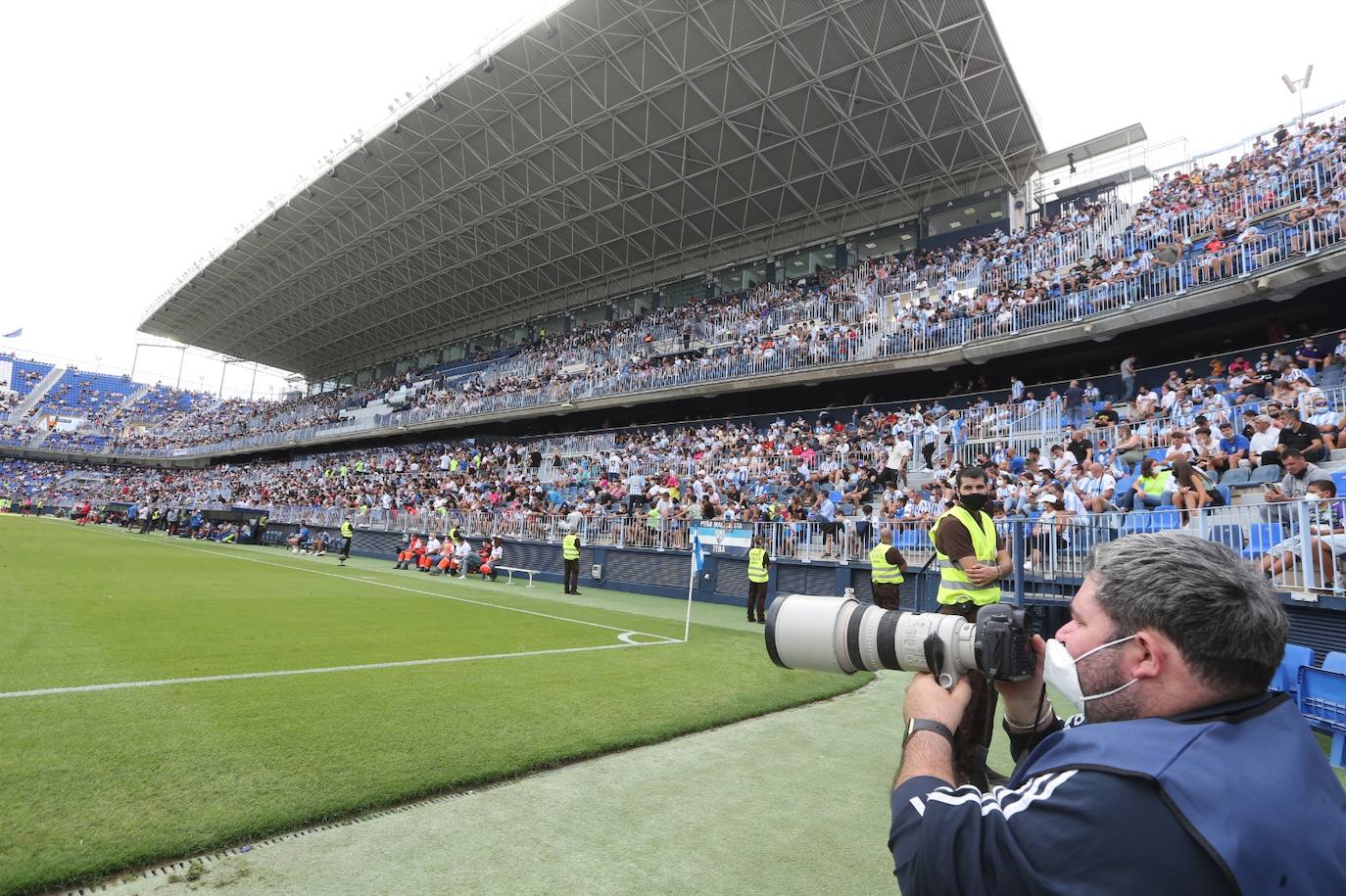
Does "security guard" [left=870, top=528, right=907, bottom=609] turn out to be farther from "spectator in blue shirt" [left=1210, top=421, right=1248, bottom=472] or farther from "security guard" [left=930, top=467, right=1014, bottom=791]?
"spectator in blue shirt" [left=1210, top=421, right=1248, bottom=472]

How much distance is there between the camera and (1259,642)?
1293mm

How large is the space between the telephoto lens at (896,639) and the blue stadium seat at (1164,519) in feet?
27.5

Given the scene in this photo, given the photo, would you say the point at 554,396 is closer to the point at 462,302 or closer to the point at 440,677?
the point at 462,302

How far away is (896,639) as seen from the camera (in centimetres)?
194

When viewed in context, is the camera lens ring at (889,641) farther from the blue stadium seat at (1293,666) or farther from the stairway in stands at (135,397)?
the stairway in stands at (135,397)

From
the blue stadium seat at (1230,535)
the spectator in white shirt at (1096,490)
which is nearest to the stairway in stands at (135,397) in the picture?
the spectator in white shirt at (1096,490)

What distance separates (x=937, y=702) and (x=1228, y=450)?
1237 centimetres

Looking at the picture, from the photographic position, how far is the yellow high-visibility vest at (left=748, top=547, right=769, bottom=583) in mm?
12820

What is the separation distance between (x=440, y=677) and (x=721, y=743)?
2.77m

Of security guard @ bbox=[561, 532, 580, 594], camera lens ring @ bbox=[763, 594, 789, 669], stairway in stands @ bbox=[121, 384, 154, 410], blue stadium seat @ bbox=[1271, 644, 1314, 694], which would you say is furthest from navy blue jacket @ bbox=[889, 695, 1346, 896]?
stairway in stands @ bbox=[121, 384, 154, 410]

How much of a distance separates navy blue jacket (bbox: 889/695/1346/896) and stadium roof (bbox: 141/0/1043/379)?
23.0 m

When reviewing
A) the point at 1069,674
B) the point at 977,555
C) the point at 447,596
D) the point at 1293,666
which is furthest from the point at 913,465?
the point at 1069,674

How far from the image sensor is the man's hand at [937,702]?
5.50 ft

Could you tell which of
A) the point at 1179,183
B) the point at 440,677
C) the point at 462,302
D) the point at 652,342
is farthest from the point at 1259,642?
the point at 462,302
